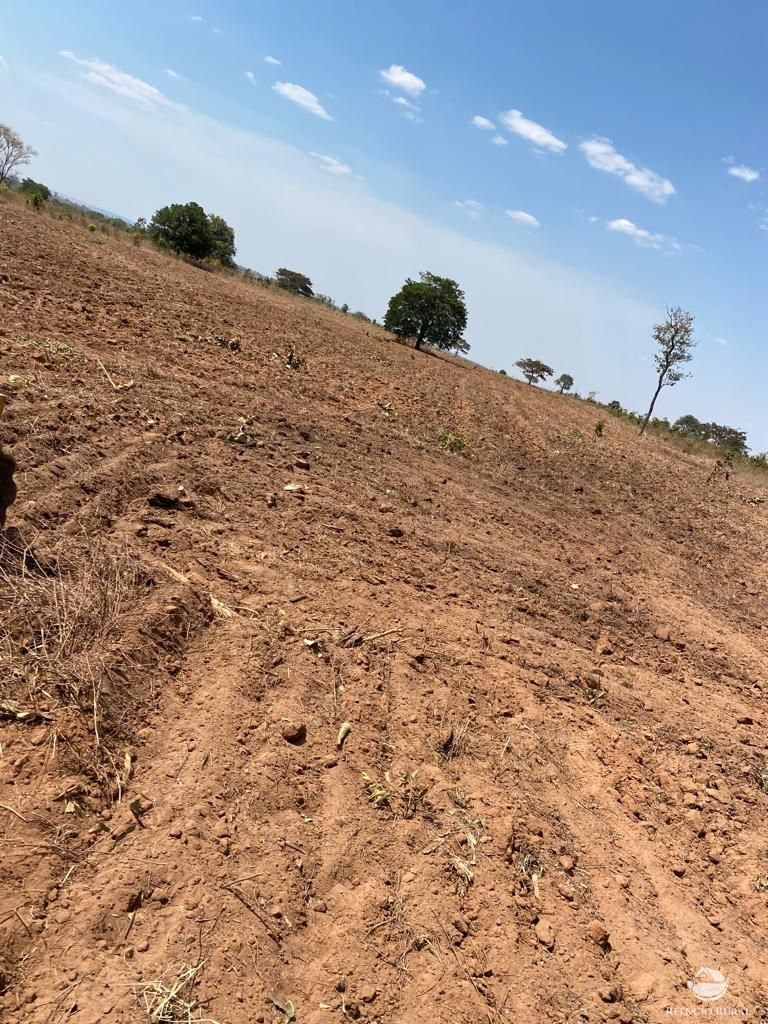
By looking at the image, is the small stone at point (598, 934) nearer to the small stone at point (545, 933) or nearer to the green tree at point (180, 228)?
the small stone at point (545, 933)

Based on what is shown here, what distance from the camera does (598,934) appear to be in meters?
2.45

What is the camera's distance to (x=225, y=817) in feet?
7.76

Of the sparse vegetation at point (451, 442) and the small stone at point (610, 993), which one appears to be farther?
the sparse vegetation at point (451, 442)

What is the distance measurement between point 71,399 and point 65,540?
7.40ft

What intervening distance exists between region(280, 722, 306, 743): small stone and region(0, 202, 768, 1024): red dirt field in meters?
0.01

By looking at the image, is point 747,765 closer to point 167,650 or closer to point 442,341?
point 167,650

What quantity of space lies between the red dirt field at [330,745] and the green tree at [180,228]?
2352cm

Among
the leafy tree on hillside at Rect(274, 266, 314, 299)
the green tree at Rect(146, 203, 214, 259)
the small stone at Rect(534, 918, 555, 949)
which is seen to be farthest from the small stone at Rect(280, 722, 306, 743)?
the leafy tree on hillside at Rect(274, 266, 314, 299)

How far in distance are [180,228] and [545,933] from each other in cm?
3004

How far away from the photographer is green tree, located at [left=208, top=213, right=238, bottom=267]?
2853 cm

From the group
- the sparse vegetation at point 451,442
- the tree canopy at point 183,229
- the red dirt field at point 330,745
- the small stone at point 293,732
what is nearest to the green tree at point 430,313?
the tree canopy at point 183,229

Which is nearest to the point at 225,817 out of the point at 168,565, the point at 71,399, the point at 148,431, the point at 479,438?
the point at 168,565

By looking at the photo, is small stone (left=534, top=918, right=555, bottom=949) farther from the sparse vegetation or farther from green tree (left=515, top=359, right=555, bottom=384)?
green tree (left=515, top=359, right=555, bottom=384)

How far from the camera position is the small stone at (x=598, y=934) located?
244 centimetres
